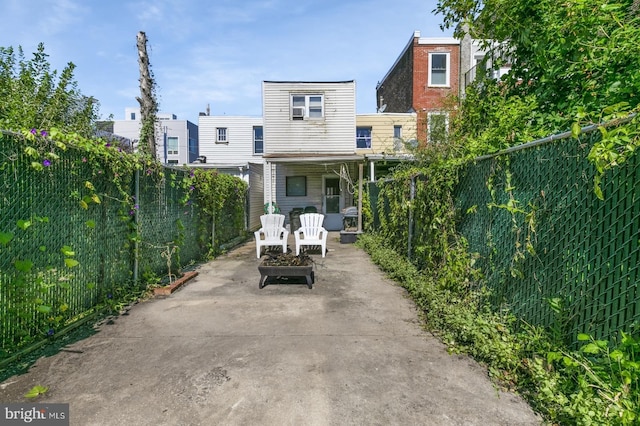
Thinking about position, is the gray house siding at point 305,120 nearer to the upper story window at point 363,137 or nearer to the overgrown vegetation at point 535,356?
the upper story window at point 363,137

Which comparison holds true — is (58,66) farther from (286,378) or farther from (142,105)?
(286,378)

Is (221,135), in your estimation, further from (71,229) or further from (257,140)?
(71,229)

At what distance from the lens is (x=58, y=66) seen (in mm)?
11477

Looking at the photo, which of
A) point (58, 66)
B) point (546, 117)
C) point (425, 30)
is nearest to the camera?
point (546, 117)

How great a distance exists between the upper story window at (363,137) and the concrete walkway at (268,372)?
44.1 feet

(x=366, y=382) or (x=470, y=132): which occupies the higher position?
(x=470, y=132)

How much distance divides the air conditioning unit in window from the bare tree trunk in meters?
7.78

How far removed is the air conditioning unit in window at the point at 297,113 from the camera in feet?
49.2

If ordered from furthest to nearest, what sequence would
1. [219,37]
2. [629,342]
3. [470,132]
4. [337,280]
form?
[219,37] < [337,280] < [470,132] < [629,342]

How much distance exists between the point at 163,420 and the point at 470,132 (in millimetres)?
5097

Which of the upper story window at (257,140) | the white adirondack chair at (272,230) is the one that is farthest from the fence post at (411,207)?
the upper story window at (257,140)

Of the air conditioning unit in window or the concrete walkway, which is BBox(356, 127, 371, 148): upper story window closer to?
the air conditioning unit in window

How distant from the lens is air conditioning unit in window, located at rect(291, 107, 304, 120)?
49.2 feet

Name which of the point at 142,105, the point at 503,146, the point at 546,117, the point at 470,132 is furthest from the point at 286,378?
the point at 142,105
